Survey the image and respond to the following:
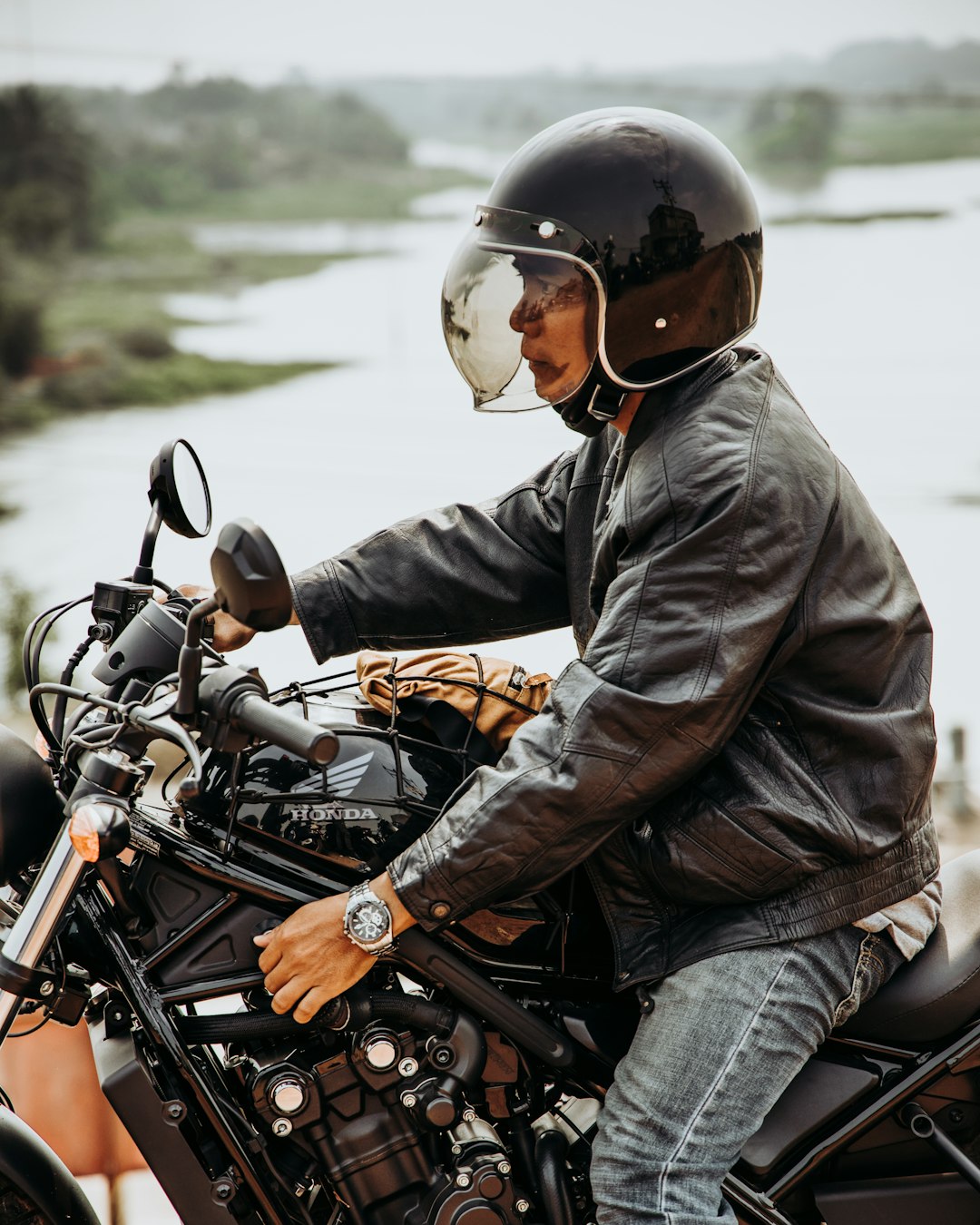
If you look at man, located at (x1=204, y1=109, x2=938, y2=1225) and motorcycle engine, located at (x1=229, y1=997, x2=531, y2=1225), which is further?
motorcycle engine, located at (x1=229, y1=997, x2=531, y2=1225)

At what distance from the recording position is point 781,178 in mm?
7320

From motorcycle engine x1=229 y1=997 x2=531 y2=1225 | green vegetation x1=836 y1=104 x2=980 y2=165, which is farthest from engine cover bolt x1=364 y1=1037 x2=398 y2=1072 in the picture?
green vegetation x1=836 y1=104 x2=980 y2=165

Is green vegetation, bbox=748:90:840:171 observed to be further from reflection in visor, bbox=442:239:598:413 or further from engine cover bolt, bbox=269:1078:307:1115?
engine cover bolt, bbox=269:1078:307:1115

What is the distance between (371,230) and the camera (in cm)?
790

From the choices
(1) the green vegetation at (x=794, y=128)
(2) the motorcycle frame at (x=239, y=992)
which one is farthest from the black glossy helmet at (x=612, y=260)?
(1) the green vegetation at (x=794, y=128)

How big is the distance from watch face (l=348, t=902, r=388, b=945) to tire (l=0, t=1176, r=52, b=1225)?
671mm

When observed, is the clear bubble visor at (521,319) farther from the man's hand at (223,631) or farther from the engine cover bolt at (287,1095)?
the engine cover bolt at (287,1095)

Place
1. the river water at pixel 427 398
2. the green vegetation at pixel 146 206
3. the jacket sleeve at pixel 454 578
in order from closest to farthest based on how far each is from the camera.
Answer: the jacket sleeve at pixel 454 578
the river water at pixel 427 398
the green vegetation at pixel 146 206

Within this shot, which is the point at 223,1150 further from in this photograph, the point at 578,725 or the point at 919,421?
the point at 919,421

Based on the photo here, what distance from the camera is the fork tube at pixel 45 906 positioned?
153 cm

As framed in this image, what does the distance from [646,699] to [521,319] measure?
0.66 meters

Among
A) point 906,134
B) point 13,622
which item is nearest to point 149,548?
point 13,622

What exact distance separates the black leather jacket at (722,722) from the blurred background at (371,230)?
501 centimetres

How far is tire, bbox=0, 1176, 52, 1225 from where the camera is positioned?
1.76 m
